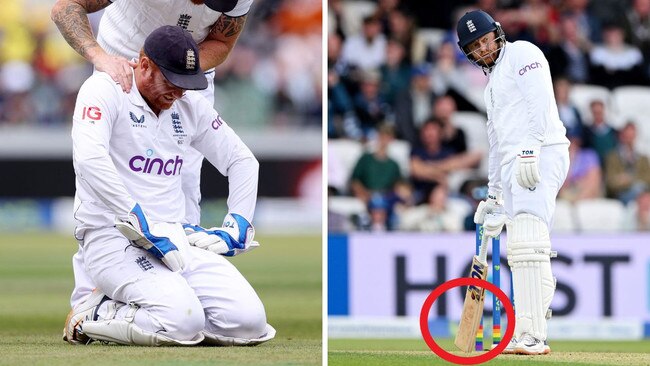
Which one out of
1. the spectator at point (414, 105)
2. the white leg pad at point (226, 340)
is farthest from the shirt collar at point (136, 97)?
the spectator at point (414, 105)

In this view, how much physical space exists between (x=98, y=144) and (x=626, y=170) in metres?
6.51

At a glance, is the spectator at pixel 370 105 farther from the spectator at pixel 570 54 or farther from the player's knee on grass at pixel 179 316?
the player's knee on grass at pixel 179 316

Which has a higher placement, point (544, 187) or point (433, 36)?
point (433, 36)

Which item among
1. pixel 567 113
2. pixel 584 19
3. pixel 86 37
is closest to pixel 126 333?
pixel 86 37

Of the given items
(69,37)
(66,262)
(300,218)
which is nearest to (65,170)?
(300,218)

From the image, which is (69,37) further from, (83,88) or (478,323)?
(478,323)

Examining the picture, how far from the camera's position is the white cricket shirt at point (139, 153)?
5.15 m

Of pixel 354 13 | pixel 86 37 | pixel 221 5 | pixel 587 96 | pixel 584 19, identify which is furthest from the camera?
pixel 584 19

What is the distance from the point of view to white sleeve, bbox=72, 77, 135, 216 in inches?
201

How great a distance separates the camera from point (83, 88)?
17.6 ft

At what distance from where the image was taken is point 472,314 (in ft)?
17.6

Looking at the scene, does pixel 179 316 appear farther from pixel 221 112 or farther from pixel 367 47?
pixel 221 112

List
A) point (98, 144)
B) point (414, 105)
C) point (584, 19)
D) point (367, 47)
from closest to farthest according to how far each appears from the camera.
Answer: point (98, 144) < point (414, 105) < point (367, 47) < point (584, 19)

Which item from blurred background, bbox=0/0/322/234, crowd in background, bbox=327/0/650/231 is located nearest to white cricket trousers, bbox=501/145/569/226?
crowd in background, bbox=327/0/650/231
